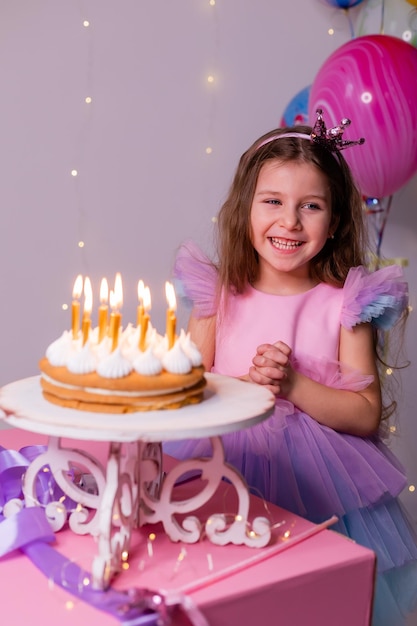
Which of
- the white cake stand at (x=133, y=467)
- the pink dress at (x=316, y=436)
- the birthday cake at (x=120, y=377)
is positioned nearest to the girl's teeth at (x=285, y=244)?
the pink dress at (x=316, y=436)

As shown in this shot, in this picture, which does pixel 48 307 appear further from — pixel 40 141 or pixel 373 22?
pixel 373 22

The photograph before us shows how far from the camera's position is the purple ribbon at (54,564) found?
34.7 inches

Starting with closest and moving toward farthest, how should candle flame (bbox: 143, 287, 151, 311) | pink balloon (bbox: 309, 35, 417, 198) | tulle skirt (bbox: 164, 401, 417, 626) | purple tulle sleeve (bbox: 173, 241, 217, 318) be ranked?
candle flame (bbox: 143, 287, 151, 311) < tulle skirt (bbox: 164, 401, 417, 626) < purple tulle sleeve (bbox: 173, 241, 217, 318) < pink balloon (bbox: 309, 35, 417, 198)

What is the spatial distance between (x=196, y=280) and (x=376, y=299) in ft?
1.29

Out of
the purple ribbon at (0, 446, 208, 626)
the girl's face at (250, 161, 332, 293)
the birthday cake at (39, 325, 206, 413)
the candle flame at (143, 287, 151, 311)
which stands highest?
the girl's face at (250, 161, 332, 293)

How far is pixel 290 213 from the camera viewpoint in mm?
1642

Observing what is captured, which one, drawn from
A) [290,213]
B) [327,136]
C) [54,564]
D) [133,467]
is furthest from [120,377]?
[327,136]

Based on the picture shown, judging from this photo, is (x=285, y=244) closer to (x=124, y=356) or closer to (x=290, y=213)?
(x=290, y=213)

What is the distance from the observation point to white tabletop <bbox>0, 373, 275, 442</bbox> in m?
0.91

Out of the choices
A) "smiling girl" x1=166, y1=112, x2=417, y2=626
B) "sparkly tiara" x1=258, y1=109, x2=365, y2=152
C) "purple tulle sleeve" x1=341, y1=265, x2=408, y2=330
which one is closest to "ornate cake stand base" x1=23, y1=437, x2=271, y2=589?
"smiling girl" x1=166, y1=112, x2=417, y2=626

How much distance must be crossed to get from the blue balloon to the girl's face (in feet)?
3.67

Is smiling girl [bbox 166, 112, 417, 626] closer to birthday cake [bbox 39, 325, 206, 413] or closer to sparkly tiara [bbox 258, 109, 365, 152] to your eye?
sparkly tiara [bbox 258, 109, 365, 152]

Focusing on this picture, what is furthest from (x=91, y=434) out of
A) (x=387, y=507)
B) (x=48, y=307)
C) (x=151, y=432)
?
(x=48, y=307)

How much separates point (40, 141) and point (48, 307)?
0.56 meters
